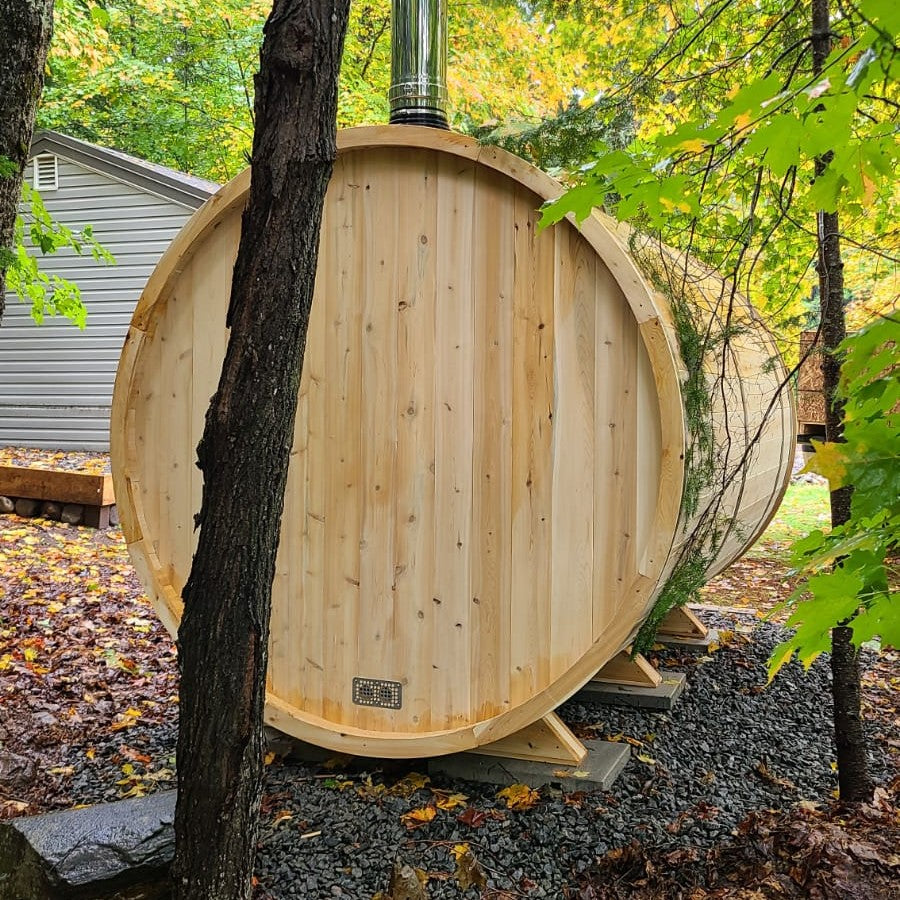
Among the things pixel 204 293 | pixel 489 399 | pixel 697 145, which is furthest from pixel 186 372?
pixel 697 145

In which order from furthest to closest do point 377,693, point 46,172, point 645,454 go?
point 46,172 < point 377,693 < point 645,454

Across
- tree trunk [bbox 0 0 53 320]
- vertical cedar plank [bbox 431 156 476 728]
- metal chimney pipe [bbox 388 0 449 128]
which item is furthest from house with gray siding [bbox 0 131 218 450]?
vertical cedar plank [bbox 431 156 476 728]

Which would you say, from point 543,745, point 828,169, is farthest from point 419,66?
point 543,745

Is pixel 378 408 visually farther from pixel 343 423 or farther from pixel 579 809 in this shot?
pixel 579 809

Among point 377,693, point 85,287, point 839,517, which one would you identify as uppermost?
point 85,287

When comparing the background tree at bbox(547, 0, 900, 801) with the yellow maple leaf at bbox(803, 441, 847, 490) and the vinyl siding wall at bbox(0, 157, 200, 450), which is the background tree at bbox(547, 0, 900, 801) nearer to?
the yellow maple leaf at bbox(803, 441, 847, 490)

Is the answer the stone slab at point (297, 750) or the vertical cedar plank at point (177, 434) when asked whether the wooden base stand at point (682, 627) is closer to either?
the stone slab at point (297, 750)

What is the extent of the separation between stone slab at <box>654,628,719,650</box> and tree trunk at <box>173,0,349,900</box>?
3765 millimetres

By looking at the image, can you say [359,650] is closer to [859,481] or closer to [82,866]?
[82,866]

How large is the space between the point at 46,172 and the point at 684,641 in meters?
11.7

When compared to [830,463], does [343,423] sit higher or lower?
lower

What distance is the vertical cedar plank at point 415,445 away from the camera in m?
3.48

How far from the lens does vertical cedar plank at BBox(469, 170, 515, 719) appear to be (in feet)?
11.0

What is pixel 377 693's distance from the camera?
3.61m
